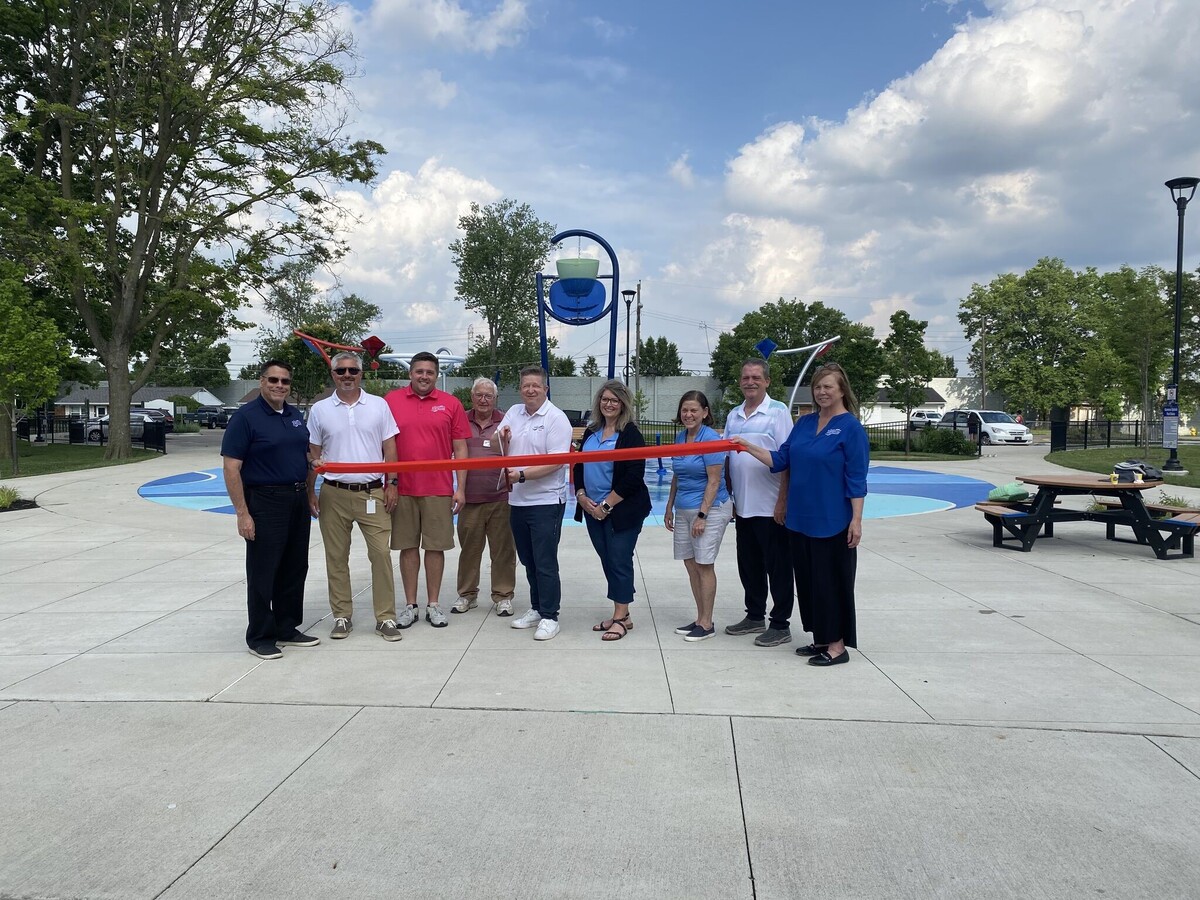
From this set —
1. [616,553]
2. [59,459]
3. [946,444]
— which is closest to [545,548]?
[616,553]

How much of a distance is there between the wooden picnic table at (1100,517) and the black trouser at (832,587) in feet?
16.4

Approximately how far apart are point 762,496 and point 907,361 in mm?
A: 25531

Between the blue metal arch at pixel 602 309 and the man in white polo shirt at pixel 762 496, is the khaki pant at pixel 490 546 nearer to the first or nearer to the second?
the man in white polo shirt at pixel 762 496

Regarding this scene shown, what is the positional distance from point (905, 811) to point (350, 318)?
6701cm

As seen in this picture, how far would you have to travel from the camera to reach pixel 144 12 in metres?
23.5

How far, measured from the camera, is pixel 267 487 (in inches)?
212

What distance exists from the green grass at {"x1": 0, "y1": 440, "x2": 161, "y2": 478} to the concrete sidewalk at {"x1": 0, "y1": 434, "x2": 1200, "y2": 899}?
18.1 meters

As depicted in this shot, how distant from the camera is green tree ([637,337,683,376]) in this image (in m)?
88.2

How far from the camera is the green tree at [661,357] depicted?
Result: 289ft

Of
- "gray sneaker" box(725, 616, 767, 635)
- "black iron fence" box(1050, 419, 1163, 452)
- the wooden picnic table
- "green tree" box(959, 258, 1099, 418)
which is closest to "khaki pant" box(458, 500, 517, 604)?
"gray sneaker" box(725, 616, 767, 635)

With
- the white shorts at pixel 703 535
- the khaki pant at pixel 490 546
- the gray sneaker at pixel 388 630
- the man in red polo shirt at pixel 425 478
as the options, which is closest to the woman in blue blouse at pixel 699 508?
the white shorts at pixel 703 535

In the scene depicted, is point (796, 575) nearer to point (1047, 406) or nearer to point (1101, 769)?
point (1101, 769)

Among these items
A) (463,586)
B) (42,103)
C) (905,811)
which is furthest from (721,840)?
(42,103)

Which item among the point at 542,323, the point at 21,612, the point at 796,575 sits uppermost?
the point at 542,323
